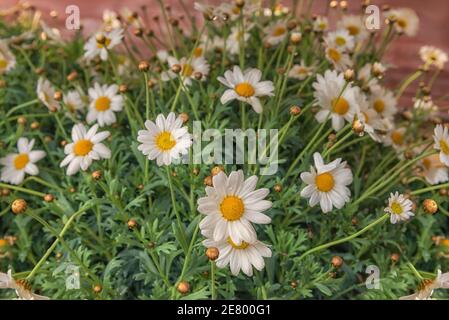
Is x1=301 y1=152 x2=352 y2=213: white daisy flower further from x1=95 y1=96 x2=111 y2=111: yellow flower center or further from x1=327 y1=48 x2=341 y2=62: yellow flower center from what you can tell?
x1=95 y1=96 x2=111 y2=111: yellow flower center

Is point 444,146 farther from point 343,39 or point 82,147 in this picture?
point 82,147

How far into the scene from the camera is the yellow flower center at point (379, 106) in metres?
0.92

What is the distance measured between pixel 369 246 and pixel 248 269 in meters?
0.26

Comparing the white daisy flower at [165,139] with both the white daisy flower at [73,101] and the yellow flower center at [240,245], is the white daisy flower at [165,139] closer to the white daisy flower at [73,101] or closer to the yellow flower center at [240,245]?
the yellow flower center at [240,245]

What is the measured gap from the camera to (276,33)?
0.96 meters

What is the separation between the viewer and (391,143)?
875 mm

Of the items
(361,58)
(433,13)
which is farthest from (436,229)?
(433,13)

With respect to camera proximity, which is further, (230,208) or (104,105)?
(104,105)

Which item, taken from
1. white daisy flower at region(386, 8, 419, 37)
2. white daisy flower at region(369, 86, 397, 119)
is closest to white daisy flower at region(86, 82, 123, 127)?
white daisy flower at region(369, 86, 397, 119)

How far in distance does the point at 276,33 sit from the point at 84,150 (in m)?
0.44

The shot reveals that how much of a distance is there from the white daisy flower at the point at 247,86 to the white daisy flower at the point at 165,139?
0.12m

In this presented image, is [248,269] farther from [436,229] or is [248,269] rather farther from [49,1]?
[49,1]

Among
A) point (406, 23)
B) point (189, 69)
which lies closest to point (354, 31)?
point (406, 23)

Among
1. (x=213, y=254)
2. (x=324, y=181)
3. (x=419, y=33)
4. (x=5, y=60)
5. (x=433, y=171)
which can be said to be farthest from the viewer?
(x=419, y=33)
